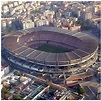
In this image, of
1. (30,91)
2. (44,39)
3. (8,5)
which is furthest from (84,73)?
(8,5)

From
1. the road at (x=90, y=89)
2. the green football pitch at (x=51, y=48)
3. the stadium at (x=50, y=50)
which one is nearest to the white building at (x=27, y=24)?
the stadium at (x=50, y=50)

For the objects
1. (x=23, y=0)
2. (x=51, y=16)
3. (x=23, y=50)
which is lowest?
(x=23, y=50)

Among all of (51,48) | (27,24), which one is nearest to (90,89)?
(51,48)

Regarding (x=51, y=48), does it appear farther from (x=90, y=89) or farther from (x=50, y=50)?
(x=90, y=89)

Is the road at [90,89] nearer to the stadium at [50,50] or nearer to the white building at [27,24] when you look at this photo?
the stadium at [50,50]

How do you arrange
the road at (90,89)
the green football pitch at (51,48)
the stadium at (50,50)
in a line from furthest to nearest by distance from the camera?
1. the green football pitch at (51,48)
2. the stadium at (50,50)
3. the road at (90,89)

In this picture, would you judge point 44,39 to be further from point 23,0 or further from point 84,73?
point 23,0

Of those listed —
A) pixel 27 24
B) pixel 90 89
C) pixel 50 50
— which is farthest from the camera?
pixel 27 24

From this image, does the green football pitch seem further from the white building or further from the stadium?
the white building

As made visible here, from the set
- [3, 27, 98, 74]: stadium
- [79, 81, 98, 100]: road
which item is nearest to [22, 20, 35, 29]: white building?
[3, 27, 98, 74]: stadium
